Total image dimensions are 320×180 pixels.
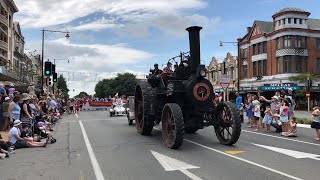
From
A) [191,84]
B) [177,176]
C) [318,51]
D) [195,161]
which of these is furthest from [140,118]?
[318,51]

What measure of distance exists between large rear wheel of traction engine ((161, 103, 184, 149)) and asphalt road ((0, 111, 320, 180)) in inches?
10.4

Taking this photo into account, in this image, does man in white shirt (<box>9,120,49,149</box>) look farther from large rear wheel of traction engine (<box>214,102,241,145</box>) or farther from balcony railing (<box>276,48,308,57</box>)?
balcony railing (<box>276,48,308,57</box>)

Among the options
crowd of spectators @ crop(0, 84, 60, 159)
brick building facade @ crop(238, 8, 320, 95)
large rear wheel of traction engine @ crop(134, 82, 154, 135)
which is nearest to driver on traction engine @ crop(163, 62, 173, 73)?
large rear wheel of traction engine @ crop(134, 82, 154, 135)

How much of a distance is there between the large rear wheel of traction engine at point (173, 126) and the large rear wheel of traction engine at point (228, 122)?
5.60 ft

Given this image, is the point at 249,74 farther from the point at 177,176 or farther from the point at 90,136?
the point at 177,176

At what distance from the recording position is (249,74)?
59688 millimetres

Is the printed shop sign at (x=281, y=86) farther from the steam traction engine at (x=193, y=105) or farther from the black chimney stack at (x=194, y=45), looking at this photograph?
the black chimney stack at (x=194, y=45)

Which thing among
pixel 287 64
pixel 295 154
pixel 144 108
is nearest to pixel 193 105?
pixel 144 108

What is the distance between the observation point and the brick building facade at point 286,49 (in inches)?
2028

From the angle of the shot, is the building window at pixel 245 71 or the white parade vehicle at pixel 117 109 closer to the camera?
the white parade vehicle at pixel 117 109

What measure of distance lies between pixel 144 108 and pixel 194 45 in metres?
3.03

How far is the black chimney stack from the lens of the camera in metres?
12.3

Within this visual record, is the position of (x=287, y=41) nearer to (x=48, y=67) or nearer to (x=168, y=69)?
(x=48, y=67)

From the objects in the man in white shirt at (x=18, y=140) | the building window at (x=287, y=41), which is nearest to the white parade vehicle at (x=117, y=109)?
the man in white shirt at (x=18, y=140)
